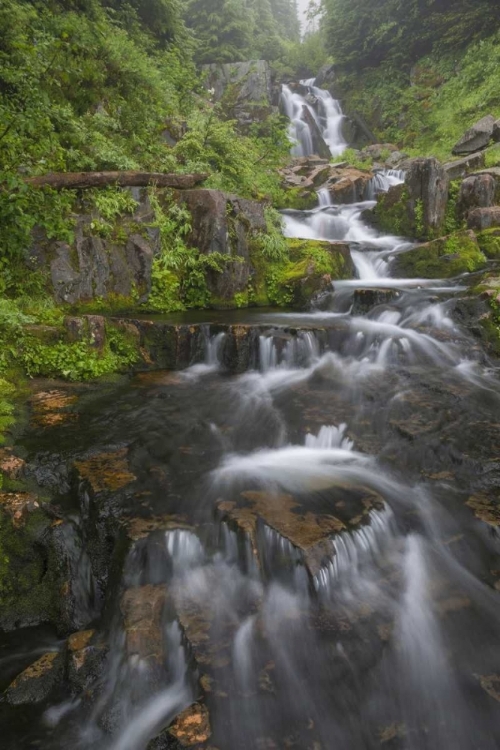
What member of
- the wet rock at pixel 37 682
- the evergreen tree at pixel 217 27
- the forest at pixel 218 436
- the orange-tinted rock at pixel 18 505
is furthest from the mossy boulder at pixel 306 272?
the evergreen tree at pixel 217 27

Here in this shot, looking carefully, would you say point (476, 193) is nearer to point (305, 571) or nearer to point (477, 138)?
point (477, 138)

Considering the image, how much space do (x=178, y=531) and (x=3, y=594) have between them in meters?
1.43

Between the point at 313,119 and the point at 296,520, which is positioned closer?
the point at 296,520

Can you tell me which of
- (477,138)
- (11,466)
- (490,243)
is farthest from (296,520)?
(477,138)

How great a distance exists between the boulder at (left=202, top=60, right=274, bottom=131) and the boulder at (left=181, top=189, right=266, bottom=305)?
16.1 meters

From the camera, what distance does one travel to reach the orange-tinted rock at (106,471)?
157 inches

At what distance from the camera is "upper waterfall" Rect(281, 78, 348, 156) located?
24.0 meters

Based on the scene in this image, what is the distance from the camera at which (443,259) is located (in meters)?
11.0

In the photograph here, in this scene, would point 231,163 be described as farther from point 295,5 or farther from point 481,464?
point 295,5

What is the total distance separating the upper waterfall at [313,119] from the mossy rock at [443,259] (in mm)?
14791

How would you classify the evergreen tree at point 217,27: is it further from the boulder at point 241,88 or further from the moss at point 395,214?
the moss at point 395,214

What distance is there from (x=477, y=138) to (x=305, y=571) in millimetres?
20107

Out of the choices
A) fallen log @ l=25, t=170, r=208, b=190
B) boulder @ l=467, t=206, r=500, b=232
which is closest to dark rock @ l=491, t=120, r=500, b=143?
boulder @ l=467, t=206, r=500, b=232

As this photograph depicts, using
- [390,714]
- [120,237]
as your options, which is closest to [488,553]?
[390,714]
